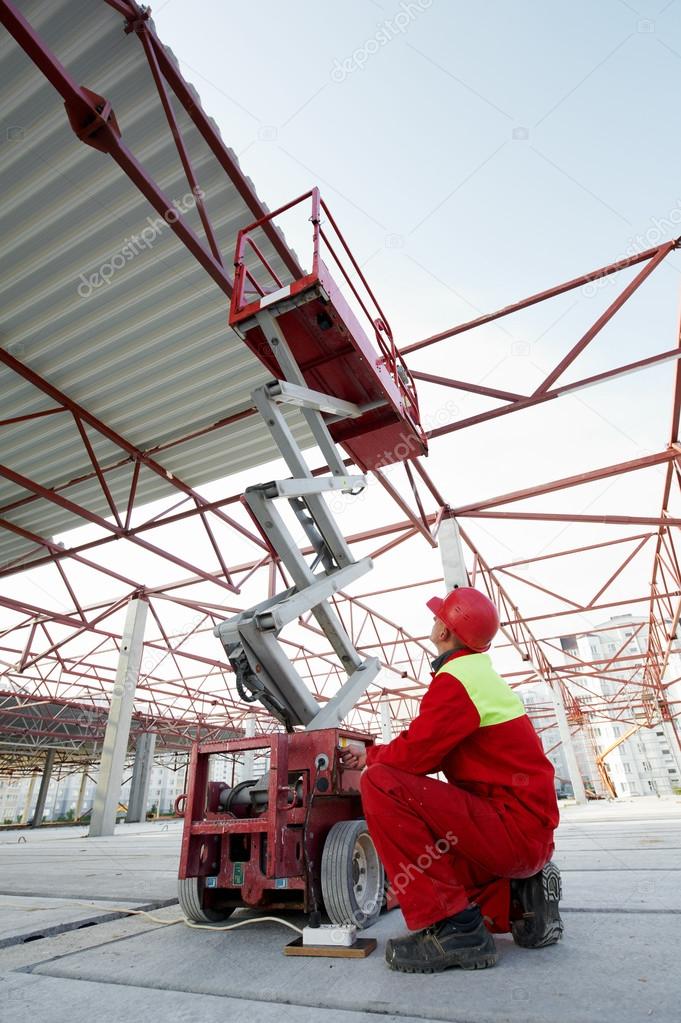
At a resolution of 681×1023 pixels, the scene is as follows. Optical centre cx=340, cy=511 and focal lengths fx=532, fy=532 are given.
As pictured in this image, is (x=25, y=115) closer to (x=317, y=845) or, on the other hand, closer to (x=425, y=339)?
(x=425, y=339)

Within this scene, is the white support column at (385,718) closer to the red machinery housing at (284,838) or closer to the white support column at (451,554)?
the white support column at (451,554)

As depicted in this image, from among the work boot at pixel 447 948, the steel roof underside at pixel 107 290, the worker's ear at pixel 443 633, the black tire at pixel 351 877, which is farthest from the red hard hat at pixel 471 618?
the steel roof underside at pixel 107 290

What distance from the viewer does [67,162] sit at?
21.2 feet

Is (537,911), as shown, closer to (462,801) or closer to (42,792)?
(462,801)

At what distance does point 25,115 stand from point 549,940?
28.3ft

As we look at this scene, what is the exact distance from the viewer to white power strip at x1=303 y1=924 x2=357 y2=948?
254 centimetres

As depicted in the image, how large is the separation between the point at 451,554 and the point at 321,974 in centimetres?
953

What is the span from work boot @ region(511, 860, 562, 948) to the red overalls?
7 cm

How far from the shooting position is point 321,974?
2215 millimetres

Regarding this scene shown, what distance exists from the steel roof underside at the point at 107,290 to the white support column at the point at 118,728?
551 centimetres

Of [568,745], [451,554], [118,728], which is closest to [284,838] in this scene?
[451,554]

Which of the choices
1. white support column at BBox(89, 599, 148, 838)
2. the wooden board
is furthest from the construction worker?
white support column at BBox(89, 599, 148, 838)

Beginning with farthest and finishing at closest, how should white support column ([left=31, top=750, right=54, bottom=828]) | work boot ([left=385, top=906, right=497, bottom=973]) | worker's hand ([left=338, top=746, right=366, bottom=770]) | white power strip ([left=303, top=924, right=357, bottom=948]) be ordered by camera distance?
white support column ([left=31, top=750, right=54, bottom=828]) → worker's hand ([left=338, top=746, right=366, bottom=770]) → white power strip ([left=303, top=924, right=357, bottom=948]) → work boot ([left=385, top=906, right=497, bottom=973])

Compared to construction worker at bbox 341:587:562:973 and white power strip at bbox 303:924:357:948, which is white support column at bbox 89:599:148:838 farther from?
construction worker at bbox 341:587:562:973
